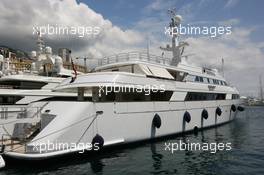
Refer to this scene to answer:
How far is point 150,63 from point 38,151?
10.2 m

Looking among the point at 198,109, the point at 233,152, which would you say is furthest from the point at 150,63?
the point at 233,152

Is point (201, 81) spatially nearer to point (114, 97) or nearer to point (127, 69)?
point (127, 69)

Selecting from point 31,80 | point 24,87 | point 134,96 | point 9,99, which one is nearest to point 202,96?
point 134,96

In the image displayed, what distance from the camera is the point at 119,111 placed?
1433 centimetres

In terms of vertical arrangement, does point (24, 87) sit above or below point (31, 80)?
below

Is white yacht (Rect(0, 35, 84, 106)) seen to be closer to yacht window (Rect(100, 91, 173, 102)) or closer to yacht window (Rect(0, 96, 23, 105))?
yacht window (Rect(0, 96, 23, 105))

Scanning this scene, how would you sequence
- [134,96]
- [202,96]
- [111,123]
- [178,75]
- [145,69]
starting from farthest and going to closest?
[202,96], [178,75], [134,96], [145,69], [111,123]

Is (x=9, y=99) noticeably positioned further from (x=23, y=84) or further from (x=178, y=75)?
(x=178, y=75)

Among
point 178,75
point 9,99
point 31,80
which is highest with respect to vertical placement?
point 178,75

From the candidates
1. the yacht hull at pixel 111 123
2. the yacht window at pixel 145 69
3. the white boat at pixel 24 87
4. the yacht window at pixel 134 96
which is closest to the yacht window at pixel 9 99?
the white boat at pixel 24 87

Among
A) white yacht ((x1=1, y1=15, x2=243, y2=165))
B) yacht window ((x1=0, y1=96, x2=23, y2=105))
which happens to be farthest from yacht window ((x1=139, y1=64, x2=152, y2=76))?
yacht window ((x1=0, y1=96, x2=23, y2=105))

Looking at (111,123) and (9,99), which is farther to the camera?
(9,99)

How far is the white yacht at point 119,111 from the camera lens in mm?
11797

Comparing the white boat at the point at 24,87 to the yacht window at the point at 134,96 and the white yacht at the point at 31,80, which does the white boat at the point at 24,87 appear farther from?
→ the yacht window at the point at 134,96
